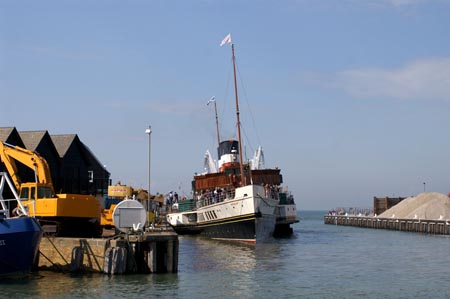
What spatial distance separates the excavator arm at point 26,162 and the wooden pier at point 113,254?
21.5 ft

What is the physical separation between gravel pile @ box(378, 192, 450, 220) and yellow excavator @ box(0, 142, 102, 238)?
56280 millimetres

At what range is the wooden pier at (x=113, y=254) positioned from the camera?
3125 cm

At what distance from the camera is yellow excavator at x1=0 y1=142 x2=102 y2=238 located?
118 ft

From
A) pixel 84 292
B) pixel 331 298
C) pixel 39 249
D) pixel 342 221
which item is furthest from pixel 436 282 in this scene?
pixel 342 221

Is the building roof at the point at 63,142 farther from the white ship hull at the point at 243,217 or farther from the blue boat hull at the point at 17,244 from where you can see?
the blue boat hull at the point at 17,244

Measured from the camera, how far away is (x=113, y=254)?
102ft

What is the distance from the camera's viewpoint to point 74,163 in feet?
219

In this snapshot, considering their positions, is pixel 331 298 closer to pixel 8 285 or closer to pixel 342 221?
pixel 8 285

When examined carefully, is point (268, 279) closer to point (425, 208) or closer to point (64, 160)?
point (64, 160)

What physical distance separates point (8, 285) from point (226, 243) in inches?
1099

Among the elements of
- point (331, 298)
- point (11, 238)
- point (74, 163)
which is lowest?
point (331, 298)

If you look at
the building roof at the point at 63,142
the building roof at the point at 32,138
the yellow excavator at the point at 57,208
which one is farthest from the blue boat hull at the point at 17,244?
the building roof at the point at 63,142

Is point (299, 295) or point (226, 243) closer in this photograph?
point (299, 295)

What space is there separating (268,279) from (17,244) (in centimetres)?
1157
